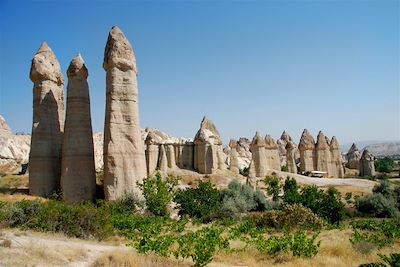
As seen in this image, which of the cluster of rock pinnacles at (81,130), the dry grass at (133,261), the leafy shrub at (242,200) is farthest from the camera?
the leafy shrub at (242,200)

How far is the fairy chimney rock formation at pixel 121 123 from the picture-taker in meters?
19.0

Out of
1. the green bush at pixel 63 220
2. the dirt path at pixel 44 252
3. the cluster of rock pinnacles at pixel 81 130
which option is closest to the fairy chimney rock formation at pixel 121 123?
the cluster of rock pinnacles at pixel 81 130

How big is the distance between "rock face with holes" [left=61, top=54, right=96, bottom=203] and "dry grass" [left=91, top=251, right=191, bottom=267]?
35.1ft

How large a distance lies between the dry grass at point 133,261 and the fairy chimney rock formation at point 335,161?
153 ft

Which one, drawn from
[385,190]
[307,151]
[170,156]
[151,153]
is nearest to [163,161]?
[151,153]

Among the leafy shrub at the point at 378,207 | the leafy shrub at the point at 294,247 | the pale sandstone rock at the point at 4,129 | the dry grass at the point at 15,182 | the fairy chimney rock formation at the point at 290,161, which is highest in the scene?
the pale sandstone rock at the point at 4,129

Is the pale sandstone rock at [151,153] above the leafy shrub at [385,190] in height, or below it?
above

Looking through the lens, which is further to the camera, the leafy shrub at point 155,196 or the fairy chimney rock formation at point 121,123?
the fairy chimney rock formation at point 121,123

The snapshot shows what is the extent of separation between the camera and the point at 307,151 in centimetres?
5244

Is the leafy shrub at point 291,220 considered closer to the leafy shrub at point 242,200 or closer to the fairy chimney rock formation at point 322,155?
the leafy shrub at point 242,200

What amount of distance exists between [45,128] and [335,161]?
42596mm

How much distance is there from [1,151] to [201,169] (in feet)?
90.5

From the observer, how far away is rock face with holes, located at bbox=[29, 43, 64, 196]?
65.7ft

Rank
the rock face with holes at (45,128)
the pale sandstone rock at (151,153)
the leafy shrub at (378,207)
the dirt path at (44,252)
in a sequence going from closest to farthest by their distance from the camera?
1. the dirt path at (44,252)
2. the rock face with holes at (45,128)
3. the leafy shrub at (378,207)
4. the pale sandstone rock at (151,153)
